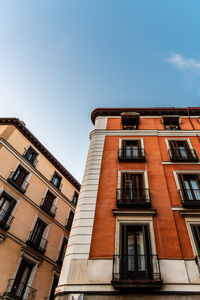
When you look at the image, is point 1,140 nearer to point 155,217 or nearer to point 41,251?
point 41,251

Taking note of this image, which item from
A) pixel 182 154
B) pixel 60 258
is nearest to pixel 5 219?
pixel 60 258

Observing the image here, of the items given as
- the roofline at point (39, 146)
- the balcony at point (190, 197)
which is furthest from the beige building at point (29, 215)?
the balcony at point (190, 197)

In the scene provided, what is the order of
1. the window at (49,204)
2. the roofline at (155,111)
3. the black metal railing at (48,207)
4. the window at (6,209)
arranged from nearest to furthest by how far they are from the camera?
the window at (6,209) < the roofline at (155,111) < the black metal railing at (48,207) < the window at (49,204)

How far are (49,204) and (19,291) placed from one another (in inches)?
297

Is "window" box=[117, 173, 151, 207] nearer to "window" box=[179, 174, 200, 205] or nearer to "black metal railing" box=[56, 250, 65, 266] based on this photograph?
"window" box=[179, 174, 200, 205]

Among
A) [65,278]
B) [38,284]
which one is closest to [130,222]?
[65,278]

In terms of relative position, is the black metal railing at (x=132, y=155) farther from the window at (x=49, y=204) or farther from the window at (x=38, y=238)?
the window at (x=38, y=238)

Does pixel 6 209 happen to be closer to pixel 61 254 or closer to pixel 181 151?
pixel 61 254

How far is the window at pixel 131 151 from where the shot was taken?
1239 centimetres

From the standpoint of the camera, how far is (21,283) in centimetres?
1458

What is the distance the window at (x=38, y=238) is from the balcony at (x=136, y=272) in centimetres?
1090

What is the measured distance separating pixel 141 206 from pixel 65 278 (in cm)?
437

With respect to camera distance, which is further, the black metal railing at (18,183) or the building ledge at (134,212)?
the black metal railing at (18,183)

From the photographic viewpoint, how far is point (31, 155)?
2044cm
